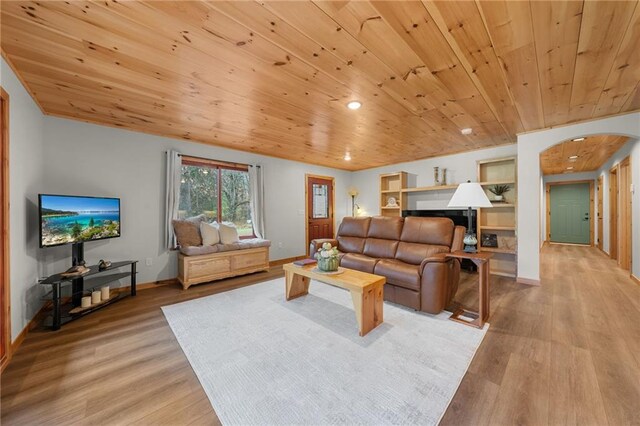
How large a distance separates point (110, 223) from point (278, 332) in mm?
2657

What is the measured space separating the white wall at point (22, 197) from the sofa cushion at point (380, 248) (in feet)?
12.3

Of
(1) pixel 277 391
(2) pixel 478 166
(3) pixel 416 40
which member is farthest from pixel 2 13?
(2) pixel 478 166

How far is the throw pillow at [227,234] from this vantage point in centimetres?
409

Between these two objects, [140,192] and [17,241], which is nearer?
[17,241]

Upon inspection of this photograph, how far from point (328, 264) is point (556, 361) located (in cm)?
197

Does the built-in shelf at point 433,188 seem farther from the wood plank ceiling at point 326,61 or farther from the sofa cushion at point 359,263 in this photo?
the sofa cushion at point 359,263

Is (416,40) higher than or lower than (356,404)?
higher

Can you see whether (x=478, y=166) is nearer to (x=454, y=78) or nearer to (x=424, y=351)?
(x=454, y=78)

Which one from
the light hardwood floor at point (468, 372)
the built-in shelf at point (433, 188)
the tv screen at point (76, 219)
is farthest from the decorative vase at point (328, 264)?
the built-in shelf at point (433, 188)

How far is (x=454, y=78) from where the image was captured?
216 centimetres

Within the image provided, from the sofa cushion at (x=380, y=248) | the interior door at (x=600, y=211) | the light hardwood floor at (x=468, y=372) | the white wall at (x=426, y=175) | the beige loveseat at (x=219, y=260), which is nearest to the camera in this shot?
the light hardwood floor at (x=468, y=372)

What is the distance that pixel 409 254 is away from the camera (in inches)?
129

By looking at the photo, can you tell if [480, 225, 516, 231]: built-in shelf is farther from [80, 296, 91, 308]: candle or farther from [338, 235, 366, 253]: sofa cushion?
[80, 296, 91, 308]: candle

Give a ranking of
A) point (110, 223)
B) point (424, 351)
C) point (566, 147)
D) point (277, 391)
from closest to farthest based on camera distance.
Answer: point (277, 391)
point (424, 351)
point (110, 223)
point (566, 147)
